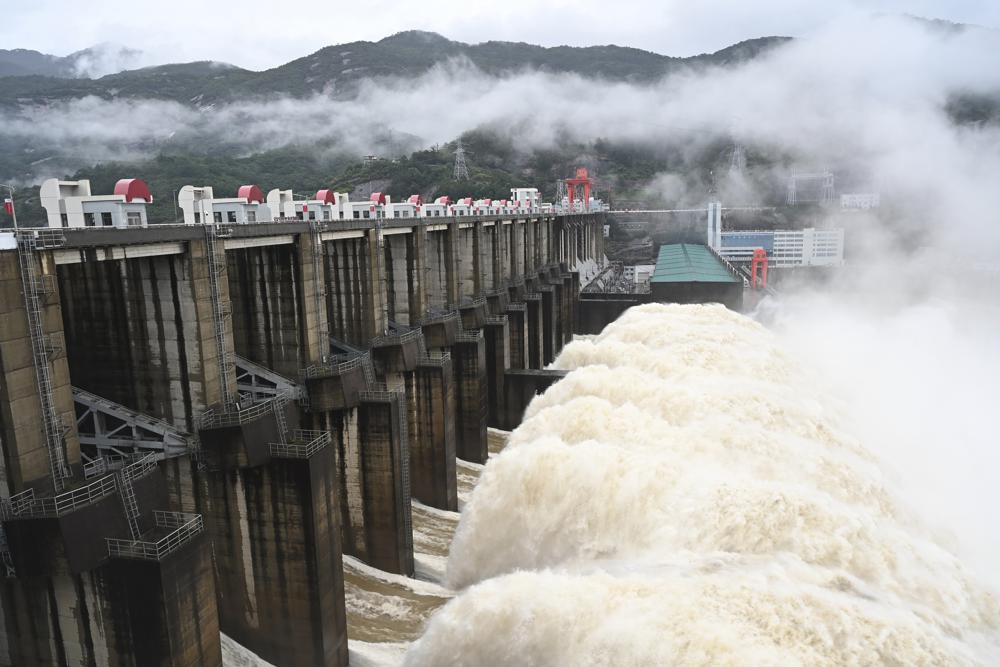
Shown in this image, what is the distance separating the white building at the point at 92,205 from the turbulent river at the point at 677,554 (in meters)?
10.6

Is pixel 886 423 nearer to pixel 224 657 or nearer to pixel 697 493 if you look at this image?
pixel 697 493

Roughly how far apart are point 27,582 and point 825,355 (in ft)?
140

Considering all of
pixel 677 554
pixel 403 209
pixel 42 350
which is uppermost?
pixel 403 209

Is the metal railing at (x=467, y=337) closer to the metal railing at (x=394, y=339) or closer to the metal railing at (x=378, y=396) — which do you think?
the metal railing at (x=394, y=339)

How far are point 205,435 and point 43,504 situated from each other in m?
4.36

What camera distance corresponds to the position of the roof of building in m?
56.3

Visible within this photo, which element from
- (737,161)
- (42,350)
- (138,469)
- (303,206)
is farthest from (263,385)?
(737,161)

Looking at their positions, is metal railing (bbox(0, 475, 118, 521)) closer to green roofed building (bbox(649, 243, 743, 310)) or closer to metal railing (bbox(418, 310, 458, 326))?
metal railing (bbox(418, 310, 458, 326))

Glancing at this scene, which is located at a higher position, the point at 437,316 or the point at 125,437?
the point at 437,316

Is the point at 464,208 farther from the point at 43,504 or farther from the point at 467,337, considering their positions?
the point at 43,504

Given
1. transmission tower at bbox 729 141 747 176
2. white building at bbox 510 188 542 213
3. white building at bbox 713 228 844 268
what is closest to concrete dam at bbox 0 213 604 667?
white building at bbox 510 188 542 213

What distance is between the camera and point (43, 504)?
12336 millimetres

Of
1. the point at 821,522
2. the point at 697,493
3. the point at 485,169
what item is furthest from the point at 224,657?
the point at 485,169

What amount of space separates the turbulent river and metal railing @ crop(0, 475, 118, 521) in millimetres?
6274
